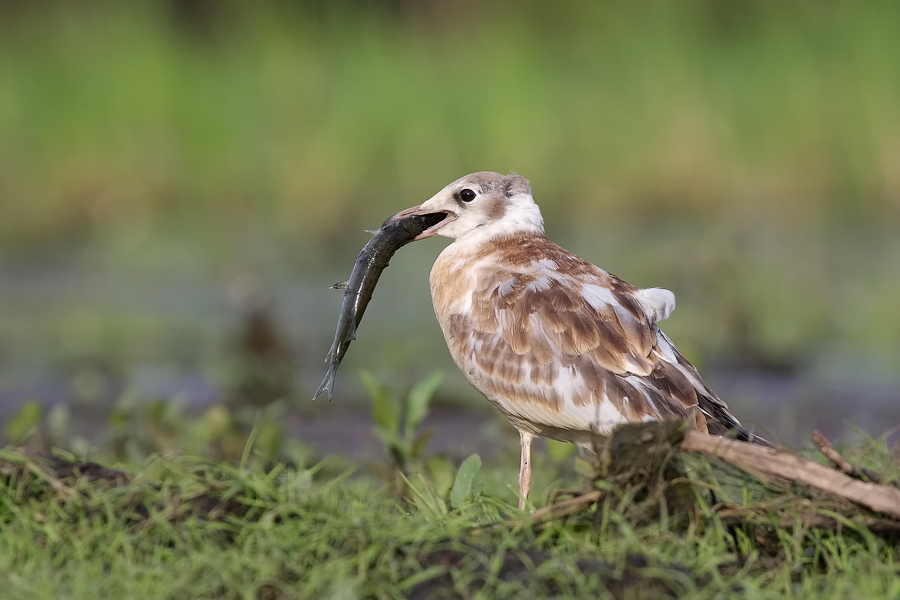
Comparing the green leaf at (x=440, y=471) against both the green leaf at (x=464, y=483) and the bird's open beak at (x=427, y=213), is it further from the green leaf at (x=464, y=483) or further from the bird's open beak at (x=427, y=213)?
the green leaf at (x=464, y=483)

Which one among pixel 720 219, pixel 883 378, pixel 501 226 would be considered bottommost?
pixel 883 378

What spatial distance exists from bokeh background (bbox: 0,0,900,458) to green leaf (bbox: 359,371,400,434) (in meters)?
3.64

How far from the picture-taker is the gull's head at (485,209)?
4.96 metres

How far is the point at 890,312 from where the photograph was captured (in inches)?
329

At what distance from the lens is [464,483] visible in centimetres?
371

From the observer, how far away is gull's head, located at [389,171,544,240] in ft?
16.3

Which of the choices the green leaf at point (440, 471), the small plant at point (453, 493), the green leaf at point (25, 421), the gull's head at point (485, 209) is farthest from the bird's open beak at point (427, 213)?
the green leaf at point (25, 421)

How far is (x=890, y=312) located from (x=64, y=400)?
5472mm

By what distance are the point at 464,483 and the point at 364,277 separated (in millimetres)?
1292

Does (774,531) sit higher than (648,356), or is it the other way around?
(648,356)

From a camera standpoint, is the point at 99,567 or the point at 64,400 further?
the point at 64,400

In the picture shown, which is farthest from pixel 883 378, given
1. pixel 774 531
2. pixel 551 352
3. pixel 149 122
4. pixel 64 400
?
pixel 149 122

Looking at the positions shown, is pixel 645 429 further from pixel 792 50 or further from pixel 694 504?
pixel 792 50

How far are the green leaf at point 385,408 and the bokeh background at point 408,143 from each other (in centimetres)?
364
